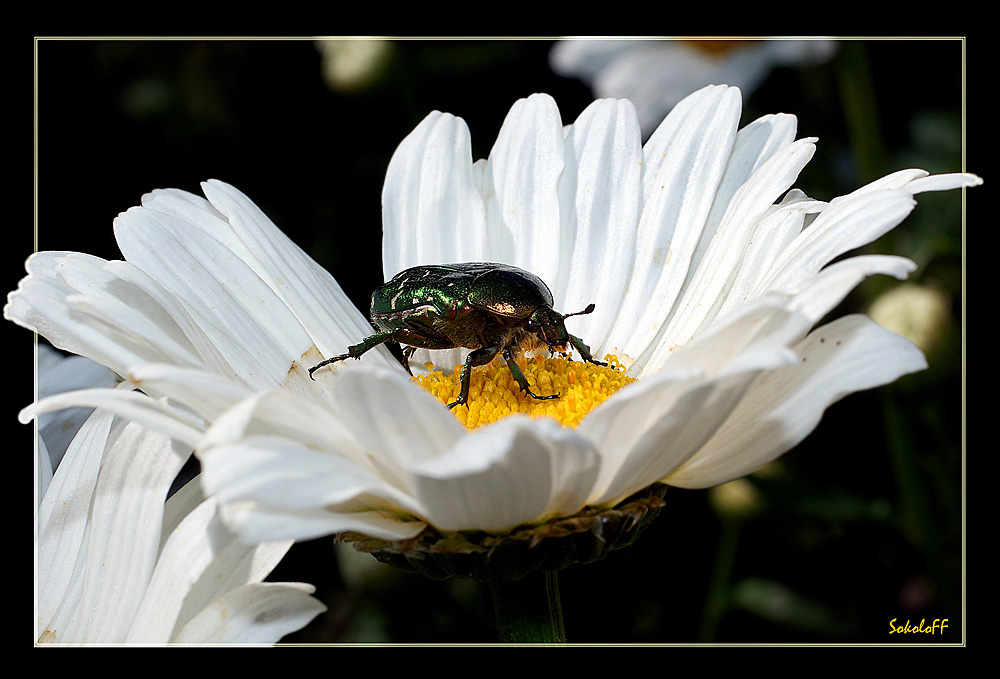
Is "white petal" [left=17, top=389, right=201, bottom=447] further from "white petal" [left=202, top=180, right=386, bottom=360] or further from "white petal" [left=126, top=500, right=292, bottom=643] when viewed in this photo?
"white petal" [left=202, top=180, right=386, bottom=360]

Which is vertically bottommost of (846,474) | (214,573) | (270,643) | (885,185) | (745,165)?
(270,643)

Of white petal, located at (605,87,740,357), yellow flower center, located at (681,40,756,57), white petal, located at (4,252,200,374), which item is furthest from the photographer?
yellow flower center, located at (681,40,756,57)

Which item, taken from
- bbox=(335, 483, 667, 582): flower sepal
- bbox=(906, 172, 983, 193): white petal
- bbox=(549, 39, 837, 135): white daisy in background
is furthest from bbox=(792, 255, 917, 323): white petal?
bbox=(549, 39, 837, 135): white daisy in background

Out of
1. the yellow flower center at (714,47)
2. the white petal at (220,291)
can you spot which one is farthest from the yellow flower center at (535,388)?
the yellow flower center at (714,47)

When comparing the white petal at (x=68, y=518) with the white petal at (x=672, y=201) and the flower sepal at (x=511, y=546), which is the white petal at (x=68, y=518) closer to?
the flower sepal at (x=511, y=546)

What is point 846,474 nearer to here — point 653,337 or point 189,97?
point 653,337

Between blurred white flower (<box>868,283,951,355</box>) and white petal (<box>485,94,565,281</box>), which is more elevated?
white petal (<box>485,94,565,281</box>)

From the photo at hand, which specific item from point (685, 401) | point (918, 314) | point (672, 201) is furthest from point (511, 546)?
point (918, 314)

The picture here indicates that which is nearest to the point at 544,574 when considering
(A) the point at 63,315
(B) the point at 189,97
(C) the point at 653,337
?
(C) the point at 653,337
